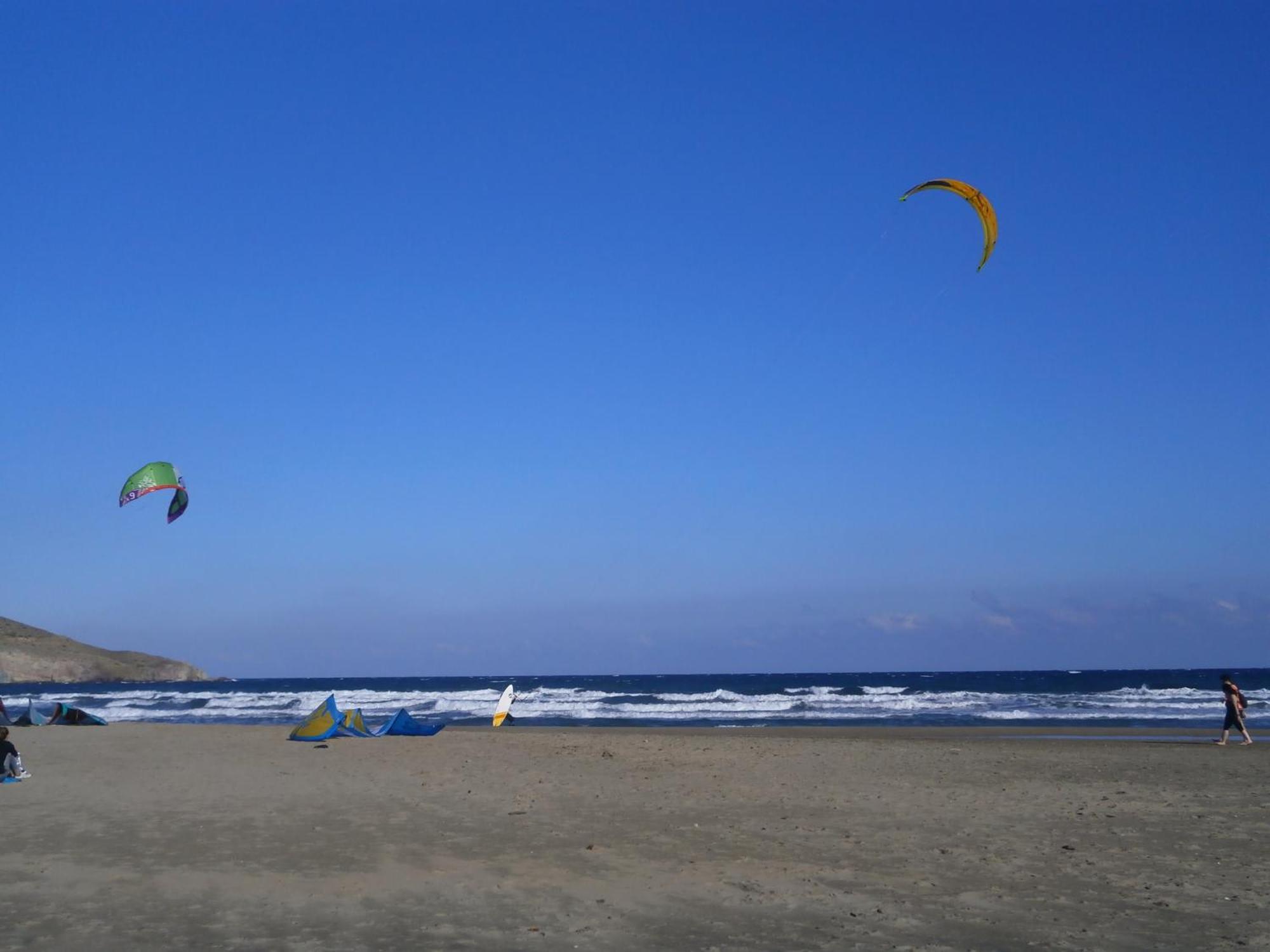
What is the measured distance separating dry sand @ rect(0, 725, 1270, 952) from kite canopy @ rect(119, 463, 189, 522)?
4.39 m

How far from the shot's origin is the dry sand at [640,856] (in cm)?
564

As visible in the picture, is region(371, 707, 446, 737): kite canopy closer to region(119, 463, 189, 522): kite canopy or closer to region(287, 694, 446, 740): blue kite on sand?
region(287, 694, 446, 740): blue kite on sand

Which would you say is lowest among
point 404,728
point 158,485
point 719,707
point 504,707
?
point 719,707

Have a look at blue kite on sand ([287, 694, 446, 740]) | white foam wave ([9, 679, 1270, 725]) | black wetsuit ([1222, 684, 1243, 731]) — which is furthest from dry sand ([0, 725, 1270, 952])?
white foam wave ([9, 679, 1270, 725])

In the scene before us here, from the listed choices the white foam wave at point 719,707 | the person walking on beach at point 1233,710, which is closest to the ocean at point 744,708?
the white foam wave at point 719,707

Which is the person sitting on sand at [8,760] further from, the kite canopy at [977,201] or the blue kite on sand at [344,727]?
the kite canopy at [977,201]

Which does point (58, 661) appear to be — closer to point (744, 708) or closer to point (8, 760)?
point (744, 708)

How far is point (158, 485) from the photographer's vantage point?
55.7 feet

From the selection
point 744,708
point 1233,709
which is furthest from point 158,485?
point 744,708

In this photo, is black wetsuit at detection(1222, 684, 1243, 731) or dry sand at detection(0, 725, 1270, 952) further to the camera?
black wetsuit at detection(1222, 684, 1243, 731)

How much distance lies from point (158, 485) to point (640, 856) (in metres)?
12.5

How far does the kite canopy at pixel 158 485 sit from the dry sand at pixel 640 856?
4.39 metres

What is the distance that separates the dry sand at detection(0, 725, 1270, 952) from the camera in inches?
222

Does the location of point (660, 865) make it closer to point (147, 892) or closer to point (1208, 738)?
point (147, 892)
